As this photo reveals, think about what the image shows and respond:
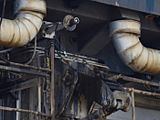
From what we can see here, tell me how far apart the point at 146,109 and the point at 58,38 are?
2.71 metres

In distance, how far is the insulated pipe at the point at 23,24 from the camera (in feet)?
43.5

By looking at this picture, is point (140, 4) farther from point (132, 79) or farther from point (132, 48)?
point (132, 79)

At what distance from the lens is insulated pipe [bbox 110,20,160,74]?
48.1 feet

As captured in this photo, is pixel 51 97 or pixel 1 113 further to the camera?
pixel 1 113

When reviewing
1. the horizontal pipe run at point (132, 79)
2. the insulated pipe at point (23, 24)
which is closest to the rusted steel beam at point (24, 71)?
the insulated pipe at point (23, 24)

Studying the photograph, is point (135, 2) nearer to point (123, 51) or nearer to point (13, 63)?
point (123, 51)

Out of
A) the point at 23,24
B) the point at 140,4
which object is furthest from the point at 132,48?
the point at 23,24

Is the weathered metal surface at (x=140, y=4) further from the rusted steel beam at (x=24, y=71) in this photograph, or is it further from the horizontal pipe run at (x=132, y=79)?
the rusted steel beam at (x=24, y=71)

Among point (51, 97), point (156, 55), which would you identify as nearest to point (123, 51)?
point (156, 55)

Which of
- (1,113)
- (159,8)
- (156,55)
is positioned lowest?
(1,113)

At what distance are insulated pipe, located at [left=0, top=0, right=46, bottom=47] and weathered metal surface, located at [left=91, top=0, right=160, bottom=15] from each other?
1.30 metres

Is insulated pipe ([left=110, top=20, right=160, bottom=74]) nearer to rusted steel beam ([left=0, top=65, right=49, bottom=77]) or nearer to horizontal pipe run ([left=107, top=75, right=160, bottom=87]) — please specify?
horizontal pipe run ([left=107, top=75, right=160, bottom=87])

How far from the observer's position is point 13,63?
13305 millimetres

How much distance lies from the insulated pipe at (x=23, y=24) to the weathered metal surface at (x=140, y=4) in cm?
130
